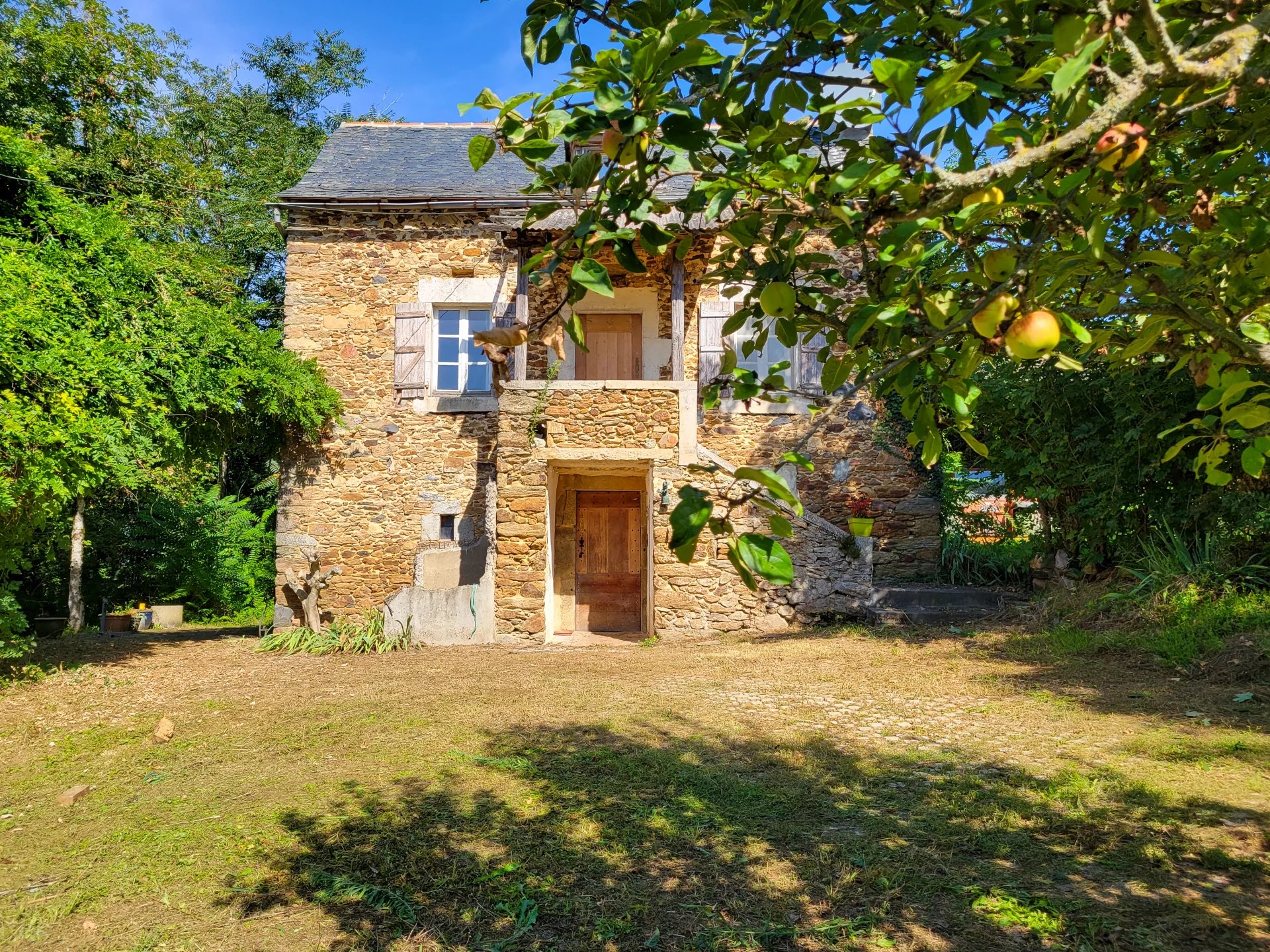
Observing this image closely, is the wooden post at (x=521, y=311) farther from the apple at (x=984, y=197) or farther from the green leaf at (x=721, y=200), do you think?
the apple at (x=984, y=197)

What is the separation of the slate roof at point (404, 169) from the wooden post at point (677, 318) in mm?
2672

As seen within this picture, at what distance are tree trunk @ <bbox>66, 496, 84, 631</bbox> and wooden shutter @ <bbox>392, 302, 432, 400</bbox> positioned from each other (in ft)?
18.7

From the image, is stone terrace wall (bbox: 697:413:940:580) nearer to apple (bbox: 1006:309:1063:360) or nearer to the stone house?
the stone house

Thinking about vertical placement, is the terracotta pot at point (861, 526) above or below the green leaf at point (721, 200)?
below

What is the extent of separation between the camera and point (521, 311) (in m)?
9.55

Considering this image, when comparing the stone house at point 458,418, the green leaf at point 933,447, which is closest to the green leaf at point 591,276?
the green leaf at point 933,447

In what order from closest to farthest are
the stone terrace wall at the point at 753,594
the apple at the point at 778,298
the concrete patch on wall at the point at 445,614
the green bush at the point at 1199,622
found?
the apple at the point at 778,298, the green bush at the point at 1199,622, the concrete patch on wall at the point at 445,614, the stone terrace wall at the point at 753,594

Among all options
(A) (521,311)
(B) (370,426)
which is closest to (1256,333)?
(A) (521,311)

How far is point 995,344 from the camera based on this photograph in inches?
56.4

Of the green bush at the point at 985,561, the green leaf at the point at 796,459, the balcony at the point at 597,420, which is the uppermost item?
the balcony at the point at 597,420

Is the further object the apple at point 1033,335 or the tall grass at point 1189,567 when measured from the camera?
the tall grass at point 1189,567

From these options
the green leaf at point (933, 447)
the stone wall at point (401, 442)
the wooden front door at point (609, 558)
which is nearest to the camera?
the green leaf at point (933, 447)

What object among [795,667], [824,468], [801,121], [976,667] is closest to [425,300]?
[824,468]

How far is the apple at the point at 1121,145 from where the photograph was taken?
4.38 feet
